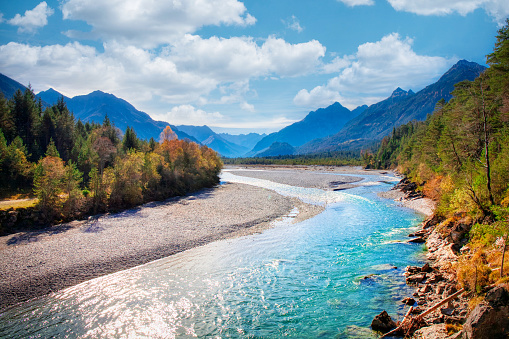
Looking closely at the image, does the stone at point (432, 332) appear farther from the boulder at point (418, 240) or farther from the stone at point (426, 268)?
the boulder at point (418, 240)

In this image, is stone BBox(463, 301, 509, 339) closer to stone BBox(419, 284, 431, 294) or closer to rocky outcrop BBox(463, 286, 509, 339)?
rocky outcrop BBox(463, 286, 509, 339)

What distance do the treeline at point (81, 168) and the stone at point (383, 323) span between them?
3743cm

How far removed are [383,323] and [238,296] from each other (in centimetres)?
859

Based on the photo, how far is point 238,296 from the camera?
55.3 ft

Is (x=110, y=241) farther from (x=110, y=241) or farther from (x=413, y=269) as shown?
(x=413, y=269)

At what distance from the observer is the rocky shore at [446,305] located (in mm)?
9414

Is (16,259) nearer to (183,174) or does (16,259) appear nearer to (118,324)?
(118,324)

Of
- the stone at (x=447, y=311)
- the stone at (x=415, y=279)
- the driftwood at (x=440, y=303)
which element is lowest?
the stone at (x=415, y=279)

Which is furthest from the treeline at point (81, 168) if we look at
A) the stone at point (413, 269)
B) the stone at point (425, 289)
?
the stone at point (425, 289)

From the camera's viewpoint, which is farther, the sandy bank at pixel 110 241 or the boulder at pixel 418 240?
the boulder at pixel 418 240

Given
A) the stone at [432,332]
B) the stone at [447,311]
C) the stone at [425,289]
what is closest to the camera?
the stone at [432,332]

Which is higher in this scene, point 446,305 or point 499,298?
point 499,298

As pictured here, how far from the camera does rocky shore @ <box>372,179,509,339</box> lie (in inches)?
371

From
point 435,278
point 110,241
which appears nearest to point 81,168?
point 110,241
